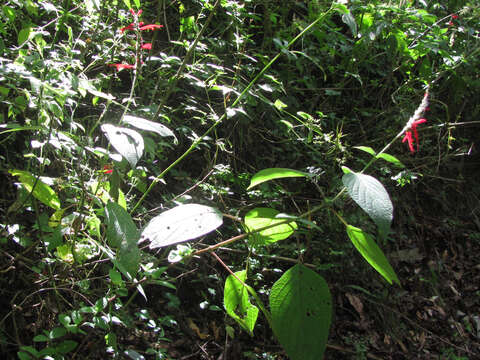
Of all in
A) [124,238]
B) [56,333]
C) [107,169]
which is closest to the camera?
[124,238]

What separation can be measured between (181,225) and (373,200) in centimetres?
33

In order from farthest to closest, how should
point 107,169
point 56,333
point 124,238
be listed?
point 107,169 → point 56,333 → point 124,238

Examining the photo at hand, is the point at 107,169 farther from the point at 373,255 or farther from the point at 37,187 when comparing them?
the point at 373,255

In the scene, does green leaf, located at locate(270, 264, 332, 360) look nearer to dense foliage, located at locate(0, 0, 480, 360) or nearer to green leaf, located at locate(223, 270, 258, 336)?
dense foliage, located at locate(0, 0, 480, 360)

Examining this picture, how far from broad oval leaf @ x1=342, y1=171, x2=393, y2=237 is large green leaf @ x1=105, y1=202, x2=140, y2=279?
46 cm

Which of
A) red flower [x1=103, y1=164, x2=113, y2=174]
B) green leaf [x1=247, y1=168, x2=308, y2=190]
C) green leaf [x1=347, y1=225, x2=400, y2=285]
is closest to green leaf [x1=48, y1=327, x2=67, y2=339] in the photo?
red flower [x1=103, y1=164, x2=113, y2=174]

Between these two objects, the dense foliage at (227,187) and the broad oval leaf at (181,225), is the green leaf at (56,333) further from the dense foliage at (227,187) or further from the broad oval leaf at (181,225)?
the broad oval leaf at (181,225)

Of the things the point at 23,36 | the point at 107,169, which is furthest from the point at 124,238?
the point at 23,36

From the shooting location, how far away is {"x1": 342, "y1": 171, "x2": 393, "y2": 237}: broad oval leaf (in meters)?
0.57

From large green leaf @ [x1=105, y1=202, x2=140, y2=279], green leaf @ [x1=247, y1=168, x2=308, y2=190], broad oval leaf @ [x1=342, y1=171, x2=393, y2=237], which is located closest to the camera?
broad oval leaf @ [x1=342, y1=171, x2=393, y2=237]

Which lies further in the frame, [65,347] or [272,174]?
[65,347]

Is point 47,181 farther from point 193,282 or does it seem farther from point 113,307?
point 193,282

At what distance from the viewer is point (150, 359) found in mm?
1347

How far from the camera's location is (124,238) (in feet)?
2.61
